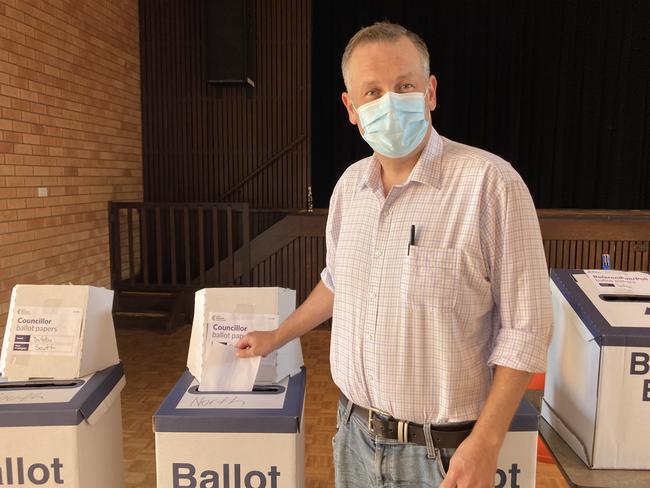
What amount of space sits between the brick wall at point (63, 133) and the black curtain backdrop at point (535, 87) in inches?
91.5

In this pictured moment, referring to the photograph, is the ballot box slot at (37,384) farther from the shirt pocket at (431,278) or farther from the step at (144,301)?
the step at (144,301)

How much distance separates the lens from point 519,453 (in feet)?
3.78

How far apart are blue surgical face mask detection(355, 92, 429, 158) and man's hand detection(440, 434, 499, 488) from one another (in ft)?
1.86

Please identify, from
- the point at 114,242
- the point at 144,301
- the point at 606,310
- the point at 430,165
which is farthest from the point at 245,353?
the point at 114,242

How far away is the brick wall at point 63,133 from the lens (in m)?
3.56

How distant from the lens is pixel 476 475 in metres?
0.91

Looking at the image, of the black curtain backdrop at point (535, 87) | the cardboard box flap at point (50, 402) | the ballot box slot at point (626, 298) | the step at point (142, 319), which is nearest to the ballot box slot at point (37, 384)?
the cardboard box flap at point (50, 402)

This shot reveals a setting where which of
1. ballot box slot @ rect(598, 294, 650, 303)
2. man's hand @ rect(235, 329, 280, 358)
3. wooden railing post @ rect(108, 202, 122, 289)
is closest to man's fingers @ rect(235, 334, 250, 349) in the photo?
man's hand @ rect(235, 329, 280, 358)

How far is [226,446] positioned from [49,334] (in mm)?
551

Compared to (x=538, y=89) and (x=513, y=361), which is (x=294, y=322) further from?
(x=538, y=89)

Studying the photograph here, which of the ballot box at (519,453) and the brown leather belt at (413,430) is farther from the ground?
the brown leather belt at (413,430)

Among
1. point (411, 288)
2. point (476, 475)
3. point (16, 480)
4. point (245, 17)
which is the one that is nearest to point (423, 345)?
point (411, 288)

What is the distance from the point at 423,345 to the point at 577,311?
40cm

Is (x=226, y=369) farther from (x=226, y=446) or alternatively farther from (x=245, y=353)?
(x=226, y=446)
